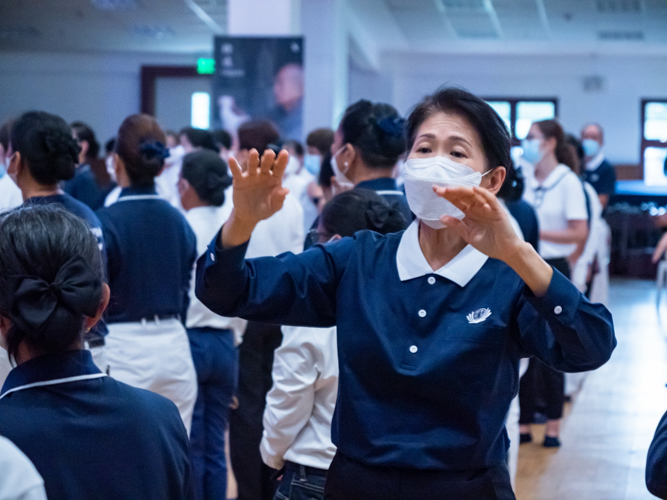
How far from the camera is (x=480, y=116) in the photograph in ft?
4.97

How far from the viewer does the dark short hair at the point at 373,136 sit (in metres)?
2.62

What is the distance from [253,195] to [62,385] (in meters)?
0.43

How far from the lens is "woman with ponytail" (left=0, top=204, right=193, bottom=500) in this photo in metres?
1.13

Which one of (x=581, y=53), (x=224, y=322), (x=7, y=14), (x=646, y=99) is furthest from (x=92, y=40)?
(x=224, y=322)

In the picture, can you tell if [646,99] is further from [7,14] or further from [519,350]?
[519,350]

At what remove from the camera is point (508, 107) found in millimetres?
15297

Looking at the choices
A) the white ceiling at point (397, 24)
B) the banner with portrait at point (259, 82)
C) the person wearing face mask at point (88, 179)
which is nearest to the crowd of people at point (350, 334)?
the person wearing face mask at point (88, 179)

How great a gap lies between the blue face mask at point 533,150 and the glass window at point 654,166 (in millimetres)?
10933

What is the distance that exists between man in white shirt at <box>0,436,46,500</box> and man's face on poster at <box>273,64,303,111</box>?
6.44 metres

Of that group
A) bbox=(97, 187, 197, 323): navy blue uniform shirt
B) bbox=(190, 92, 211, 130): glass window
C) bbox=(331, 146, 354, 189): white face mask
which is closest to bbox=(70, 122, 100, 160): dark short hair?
bbox=(97, 187, 197, 323): navy blue uniform shirt

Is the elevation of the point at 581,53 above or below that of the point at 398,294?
above

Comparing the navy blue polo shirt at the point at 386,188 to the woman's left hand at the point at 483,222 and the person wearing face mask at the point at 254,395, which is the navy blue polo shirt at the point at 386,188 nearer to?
the person wearing face mask at the point at 254,395

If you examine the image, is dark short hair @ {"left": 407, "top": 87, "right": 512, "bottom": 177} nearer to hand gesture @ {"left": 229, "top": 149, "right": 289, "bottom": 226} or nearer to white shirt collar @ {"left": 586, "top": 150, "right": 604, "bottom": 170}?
hand gesture @ {"left": 229, "top": 149, "right": 289, "bottom": 226}

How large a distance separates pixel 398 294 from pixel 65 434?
62cm
